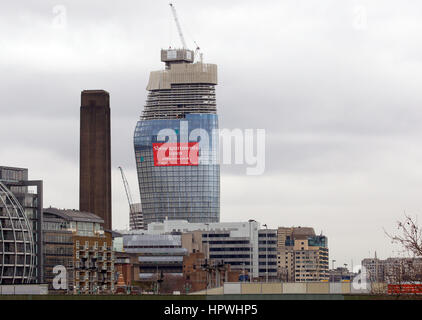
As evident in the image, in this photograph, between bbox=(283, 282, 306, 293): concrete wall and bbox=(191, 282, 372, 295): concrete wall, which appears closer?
bbox=(191, 282, 372, 295): concrete wall

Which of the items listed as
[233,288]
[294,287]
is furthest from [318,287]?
[233,288]

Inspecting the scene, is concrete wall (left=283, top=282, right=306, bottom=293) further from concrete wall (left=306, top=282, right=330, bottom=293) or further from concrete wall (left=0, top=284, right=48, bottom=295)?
concrete wall (left=0, top=284, right=48, bottom=295)

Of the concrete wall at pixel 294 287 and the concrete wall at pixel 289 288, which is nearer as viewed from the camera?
the concrete wall at pixel 289 288

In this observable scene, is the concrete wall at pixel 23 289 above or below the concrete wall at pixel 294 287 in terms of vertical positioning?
above

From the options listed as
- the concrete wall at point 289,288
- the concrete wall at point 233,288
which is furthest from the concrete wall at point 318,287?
the concrete wall at point 233,288

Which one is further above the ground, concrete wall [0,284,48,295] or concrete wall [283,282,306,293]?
concrete wall [0,284,48,295]

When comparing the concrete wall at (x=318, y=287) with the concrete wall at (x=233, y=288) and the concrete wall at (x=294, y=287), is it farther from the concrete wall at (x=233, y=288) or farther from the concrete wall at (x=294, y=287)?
the concrete wall at (x=233, y=288)

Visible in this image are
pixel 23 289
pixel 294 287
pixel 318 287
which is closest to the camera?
pixel 318 287

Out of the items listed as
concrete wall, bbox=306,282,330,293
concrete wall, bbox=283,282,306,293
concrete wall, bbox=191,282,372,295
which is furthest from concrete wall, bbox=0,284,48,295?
concrete wall, bbox=306,282,330,293

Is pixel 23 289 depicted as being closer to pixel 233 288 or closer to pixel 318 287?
pixel 233 288

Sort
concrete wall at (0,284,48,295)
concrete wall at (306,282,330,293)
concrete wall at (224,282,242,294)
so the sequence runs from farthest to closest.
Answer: concrete wall at (0,284,48,295) → concrete wall at (224,282,242,294) → concrete wall at (306,282,330,293)

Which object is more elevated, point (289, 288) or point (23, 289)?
point (23, 289)
